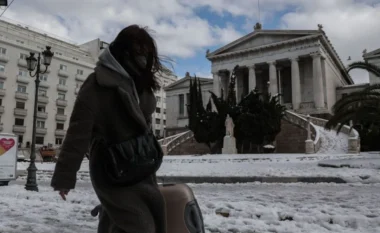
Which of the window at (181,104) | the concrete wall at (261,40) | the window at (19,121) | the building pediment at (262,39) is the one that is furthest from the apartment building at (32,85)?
the concrete wall at (261,40)

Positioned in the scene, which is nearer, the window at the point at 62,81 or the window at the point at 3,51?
the window at the point at 3,51

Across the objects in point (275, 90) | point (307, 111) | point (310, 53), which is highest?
point (310, 53)

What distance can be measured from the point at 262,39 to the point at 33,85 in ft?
117

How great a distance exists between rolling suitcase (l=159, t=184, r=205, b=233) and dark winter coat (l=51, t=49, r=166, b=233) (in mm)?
83

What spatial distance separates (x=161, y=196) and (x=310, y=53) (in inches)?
1817

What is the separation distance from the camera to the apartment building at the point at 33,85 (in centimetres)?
5100

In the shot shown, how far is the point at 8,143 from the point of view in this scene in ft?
41.4

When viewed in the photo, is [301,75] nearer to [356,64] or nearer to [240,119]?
[240,119]

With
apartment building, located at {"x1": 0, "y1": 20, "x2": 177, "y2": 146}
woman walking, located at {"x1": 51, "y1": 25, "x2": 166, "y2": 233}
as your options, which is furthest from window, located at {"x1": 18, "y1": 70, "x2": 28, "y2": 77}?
woman walking, located at {"x1": 51, "y1": 25, "x2": 166, "y2": 233}

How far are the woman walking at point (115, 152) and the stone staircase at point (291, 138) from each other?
2378 centimetres

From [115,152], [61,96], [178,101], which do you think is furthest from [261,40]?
[115,152]

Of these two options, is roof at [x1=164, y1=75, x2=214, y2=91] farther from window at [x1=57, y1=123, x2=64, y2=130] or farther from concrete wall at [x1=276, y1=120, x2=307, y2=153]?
concrete wall at [x1=276, y1=120, x2=307, y2=153]

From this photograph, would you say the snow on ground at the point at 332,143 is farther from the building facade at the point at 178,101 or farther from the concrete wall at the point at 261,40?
the building facade at the point at 178,101

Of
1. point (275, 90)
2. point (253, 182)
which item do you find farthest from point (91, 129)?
point (275, 90)
